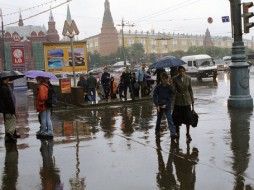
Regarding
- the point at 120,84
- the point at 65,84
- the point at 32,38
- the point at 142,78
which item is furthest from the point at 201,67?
the point at 32,38

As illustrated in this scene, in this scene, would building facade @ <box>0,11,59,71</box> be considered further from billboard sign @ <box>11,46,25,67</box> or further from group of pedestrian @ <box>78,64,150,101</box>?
group of pedestrian @ <box>78,64,150,101</box>

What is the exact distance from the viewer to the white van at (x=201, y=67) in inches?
1368

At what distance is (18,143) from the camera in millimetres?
8812

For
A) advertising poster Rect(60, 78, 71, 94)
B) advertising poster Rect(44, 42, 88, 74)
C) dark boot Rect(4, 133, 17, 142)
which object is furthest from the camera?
advertising poster Rect(44, 42, 88, 74)

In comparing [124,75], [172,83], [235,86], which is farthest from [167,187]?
[124,75]

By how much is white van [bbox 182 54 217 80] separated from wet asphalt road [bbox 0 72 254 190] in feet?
77.9

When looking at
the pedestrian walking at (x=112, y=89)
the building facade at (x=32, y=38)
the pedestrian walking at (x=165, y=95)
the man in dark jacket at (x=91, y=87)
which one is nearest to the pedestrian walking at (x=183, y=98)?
the pedestrian walking at (x=165, y=95)

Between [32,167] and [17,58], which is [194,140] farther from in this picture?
[17,58]

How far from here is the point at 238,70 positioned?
41.3 feet

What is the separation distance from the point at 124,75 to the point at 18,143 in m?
8.85

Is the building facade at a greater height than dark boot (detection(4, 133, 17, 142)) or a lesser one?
greater

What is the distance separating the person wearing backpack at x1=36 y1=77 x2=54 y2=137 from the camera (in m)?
9.06

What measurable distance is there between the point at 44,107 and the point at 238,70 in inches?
262

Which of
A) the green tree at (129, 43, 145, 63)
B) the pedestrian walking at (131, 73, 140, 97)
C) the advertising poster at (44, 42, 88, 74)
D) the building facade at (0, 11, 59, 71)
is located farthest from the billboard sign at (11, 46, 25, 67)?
the green tree at (129, 43, 145, 63)
